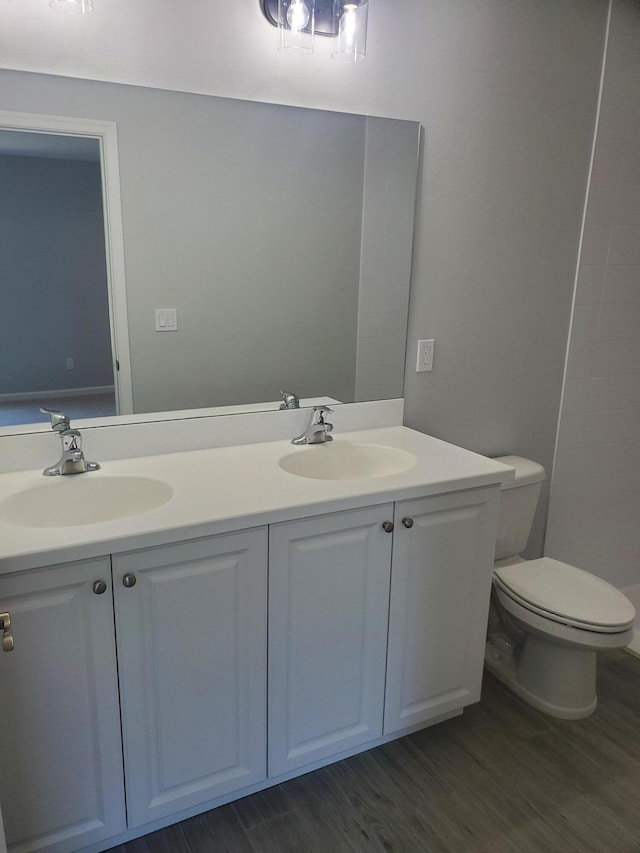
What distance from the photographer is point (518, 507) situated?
2.42 m

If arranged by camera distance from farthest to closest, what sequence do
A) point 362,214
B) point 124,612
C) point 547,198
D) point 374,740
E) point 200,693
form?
point 547,198, point 362,214, point 374,740, point 200,693, point 124,612

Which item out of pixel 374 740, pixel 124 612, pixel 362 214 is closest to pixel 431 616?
pixel 374 740

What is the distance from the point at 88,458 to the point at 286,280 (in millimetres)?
808

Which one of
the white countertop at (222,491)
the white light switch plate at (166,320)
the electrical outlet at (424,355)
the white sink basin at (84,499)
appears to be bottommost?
the white sink basin at (84,499)

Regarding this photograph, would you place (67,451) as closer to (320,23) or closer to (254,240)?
(254,240)

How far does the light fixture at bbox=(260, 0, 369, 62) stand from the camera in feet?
6.02

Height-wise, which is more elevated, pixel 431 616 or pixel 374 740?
pixel 431 616

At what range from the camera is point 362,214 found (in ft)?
7.06

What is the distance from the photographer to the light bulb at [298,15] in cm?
184

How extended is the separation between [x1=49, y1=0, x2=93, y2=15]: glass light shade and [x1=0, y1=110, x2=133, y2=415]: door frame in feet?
0.78

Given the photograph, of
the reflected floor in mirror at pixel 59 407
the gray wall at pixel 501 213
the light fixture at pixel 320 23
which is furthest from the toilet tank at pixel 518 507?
the light fixture at pixel 320 23

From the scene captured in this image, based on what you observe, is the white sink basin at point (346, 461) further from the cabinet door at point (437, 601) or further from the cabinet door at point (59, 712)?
the cabinet door at point (59, 712)

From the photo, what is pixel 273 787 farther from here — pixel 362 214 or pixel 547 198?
pixel 547 198

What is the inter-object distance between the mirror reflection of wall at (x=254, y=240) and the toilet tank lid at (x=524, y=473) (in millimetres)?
544
